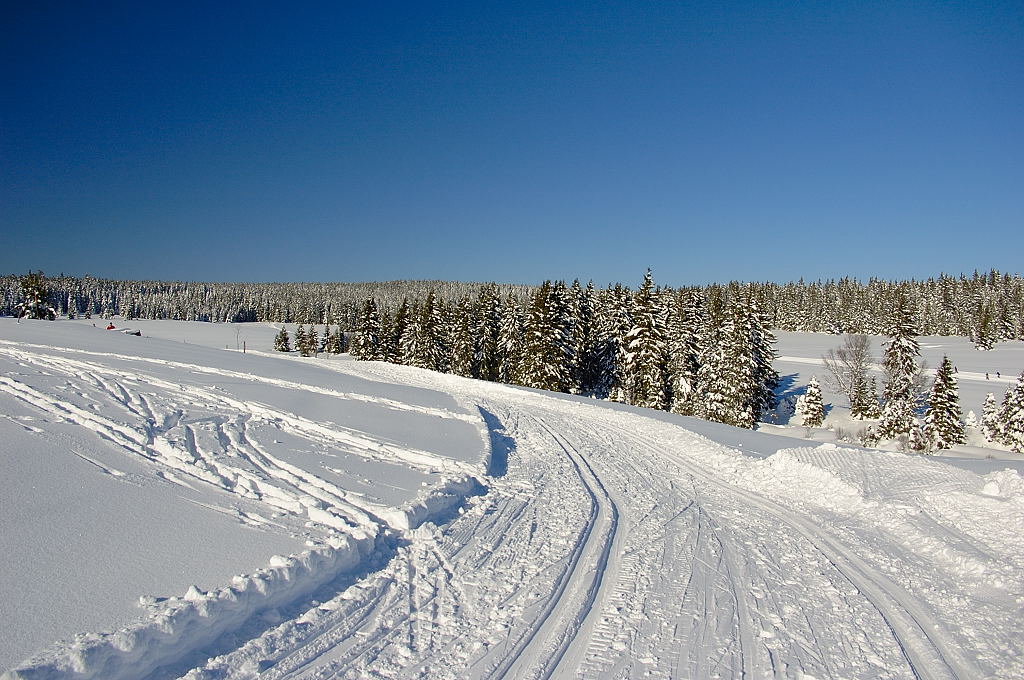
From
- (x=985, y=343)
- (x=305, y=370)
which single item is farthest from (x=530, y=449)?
(x=985, y=343)

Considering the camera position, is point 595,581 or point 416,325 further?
point 416,325

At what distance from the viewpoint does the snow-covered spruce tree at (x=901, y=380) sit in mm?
35062

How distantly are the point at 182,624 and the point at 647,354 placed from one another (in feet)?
113

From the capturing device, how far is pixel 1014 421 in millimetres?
34062

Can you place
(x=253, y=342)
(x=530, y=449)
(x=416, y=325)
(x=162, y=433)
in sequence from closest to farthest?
(x=162, y=433)
(x=530, y=449)
(x=416, y=325)
(x=253, y=342)

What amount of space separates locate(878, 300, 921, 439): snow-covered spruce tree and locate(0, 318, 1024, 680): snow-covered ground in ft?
99.8

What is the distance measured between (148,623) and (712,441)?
1285 centimetres

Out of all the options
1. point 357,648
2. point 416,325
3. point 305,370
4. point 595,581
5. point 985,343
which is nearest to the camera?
point 357,648

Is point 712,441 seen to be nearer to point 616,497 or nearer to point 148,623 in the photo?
point 616,497

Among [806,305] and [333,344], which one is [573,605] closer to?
[333,344]

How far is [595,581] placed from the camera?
5.54 meters

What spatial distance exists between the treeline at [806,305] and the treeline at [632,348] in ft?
62.7

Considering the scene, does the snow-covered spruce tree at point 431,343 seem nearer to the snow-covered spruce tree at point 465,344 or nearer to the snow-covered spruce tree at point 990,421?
the snow-covered spruce tree at point 465,344

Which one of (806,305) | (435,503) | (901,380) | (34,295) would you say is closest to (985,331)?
(806,305)
